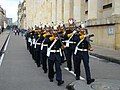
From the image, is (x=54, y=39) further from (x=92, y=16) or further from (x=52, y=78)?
(x=92, y=16)

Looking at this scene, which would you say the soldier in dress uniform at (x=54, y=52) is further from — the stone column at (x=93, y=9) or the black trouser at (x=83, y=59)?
the stone column at (x=93, y=9)

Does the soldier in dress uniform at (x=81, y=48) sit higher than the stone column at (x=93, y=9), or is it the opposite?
the stone column at (x=93, y=9)

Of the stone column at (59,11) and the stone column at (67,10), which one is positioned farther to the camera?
the stone column at (59,11)

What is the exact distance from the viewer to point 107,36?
1276 inches

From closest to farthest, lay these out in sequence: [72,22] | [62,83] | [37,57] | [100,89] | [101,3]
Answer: [100,89] → [62,83] → [72,22] → [37,57] → [101,3]

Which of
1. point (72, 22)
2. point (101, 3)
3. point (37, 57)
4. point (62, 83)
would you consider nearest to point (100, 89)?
point (62, 83)

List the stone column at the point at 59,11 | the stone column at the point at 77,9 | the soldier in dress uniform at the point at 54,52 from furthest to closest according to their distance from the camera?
the stone column at the point at 59,11, the stone column at the point at 77,9, the soldier in dress uniform at the point at 54,52

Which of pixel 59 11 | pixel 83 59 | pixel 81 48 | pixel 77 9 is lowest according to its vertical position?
pixel 83 59

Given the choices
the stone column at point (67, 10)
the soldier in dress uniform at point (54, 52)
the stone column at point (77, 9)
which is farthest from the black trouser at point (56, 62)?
the stone column at point (67, 10)

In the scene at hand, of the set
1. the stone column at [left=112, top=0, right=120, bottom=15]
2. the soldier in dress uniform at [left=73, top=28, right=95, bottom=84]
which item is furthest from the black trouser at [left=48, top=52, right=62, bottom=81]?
the stone column at [left=112, top=0, right=120, bottom=15]

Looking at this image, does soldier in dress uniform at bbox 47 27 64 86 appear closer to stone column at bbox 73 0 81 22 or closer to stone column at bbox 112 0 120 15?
stone column at bbox 112 0 120 15

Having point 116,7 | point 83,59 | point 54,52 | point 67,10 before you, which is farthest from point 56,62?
point 67,10

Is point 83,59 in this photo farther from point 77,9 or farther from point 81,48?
point 77,9

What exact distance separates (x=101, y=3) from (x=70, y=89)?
1055 inches
